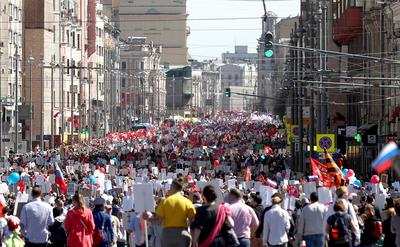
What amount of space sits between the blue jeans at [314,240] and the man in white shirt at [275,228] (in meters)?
0.73

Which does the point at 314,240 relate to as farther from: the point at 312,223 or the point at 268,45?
the point at 268,45

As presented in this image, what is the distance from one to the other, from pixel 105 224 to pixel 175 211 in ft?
13.9

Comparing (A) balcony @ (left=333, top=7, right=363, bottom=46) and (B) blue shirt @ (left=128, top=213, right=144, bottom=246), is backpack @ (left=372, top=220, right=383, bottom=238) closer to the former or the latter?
(B) blue shirt @ (left=128, top=213, right=144, bottom=246)

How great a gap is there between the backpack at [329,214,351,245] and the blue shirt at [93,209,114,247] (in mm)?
3543

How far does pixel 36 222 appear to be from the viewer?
66.5 ft

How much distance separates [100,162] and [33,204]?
37.1 meters

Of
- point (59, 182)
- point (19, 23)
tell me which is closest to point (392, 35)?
point (59, 182)

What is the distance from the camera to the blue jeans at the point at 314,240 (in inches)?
814

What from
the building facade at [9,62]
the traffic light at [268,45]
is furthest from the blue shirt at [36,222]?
the building facade at [9,62]

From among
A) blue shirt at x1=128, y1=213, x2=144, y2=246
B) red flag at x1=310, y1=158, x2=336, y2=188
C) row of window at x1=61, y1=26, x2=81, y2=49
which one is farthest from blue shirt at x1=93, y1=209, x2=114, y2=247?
row of window at x1=61, y1=26, x2=81, y2=49

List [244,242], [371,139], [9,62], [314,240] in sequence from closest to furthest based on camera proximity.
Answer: [244,242], [314,240], [371,139], [9,62]

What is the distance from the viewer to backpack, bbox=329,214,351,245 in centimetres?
1950

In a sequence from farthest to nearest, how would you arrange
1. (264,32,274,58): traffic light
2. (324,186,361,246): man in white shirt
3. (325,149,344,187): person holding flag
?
(264,32,274,58): traffic light
(325,149,344,187): person holding flag
(324,186,361,246): man in white shirt

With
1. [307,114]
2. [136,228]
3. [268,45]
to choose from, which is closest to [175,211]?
[136,228]
